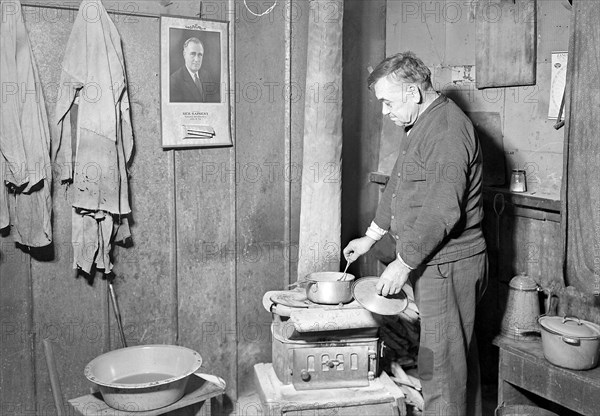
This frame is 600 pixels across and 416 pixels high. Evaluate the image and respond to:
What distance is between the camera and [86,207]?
3.57 m

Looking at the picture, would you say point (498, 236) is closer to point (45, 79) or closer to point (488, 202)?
point (488, 202)

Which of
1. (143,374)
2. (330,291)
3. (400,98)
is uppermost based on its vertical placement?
(400,98)

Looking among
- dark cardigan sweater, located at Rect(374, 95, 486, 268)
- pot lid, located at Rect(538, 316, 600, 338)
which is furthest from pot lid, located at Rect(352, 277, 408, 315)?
pot lid, located at Rect(538, 316, 600, 338)

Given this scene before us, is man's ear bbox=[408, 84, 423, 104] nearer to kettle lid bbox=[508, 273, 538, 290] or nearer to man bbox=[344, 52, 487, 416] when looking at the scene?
man bbox=[344, 52, 487, 416]

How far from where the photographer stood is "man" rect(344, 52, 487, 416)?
3057 millimetres

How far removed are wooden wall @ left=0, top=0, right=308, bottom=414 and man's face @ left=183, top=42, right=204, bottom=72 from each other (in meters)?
0.17

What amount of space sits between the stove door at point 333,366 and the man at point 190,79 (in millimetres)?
1530

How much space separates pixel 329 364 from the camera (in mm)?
3572

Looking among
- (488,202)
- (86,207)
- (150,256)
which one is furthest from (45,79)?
(488,202)

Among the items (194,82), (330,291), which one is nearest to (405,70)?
(330,291)

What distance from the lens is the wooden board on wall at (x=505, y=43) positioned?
3.66 m

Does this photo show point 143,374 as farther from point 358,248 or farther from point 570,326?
point 570,326

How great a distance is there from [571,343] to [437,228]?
0.82 metres

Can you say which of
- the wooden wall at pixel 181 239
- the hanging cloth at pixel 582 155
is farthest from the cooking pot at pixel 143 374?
the hanging cloth at pixel 582 155
